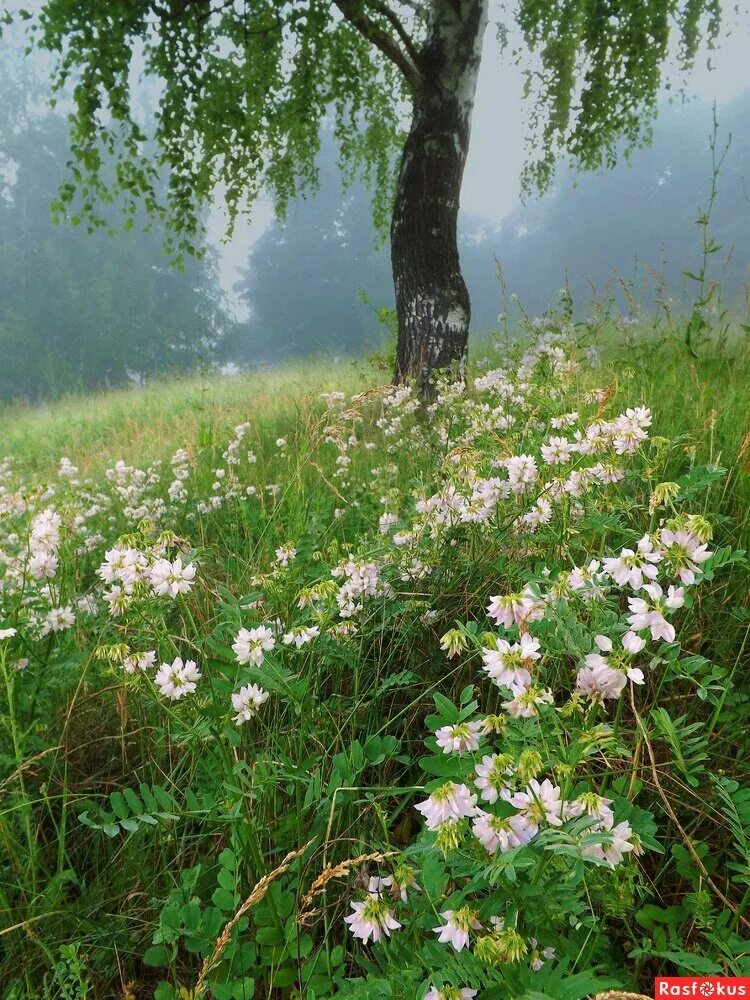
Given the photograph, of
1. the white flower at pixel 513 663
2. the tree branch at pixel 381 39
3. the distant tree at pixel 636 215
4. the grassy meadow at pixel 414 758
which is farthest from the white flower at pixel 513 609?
the distant tree at pixel 636 215

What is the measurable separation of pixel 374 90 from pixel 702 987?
11.3 m

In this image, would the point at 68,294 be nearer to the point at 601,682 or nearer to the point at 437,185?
the point at 437,185

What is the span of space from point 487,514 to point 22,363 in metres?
40.9

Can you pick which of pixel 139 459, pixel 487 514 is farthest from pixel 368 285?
pixel 487 514

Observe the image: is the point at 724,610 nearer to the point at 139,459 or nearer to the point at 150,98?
the point at 139,459

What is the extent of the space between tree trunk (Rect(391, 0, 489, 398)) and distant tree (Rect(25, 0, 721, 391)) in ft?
0.05

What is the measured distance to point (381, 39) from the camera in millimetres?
6875

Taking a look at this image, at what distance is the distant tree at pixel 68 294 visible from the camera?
3728cm

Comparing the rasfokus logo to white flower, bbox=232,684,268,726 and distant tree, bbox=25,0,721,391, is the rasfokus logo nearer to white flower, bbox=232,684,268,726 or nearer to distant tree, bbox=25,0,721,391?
white flower, bbox=232,684,268,726

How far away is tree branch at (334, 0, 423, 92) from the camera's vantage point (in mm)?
6801

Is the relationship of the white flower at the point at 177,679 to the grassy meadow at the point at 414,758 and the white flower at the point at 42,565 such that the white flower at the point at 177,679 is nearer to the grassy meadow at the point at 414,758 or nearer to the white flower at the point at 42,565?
the grassy meadow at the point at 414,758

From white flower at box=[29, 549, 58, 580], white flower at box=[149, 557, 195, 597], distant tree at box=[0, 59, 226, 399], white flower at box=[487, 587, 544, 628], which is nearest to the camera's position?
white flower at box=[487, 587, 544, 628]

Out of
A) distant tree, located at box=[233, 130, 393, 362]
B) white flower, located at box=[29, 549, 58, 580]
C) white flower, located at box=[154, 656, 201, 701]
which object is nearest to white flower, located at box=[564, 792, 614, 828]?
white flower, located at box=[154, 656, 201, 701]

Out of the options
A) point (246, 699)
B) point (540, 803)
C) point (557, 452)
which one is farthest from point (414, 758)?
point (557, 452)
